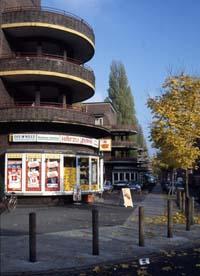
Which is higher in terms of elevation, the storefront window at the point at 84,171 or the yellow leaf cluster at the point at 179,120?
the yellow leaf cluster at the point at 179,120

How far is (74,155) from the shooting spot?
3017 cm

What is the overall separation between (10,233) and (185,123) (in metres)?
8.95

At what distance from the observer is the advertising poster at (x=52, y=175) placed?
2886 cm

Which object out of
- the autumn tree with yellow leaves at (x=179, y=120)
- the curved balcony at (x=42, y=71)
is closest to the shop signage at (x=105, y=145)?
the curved balcony at (x=42, y=71)

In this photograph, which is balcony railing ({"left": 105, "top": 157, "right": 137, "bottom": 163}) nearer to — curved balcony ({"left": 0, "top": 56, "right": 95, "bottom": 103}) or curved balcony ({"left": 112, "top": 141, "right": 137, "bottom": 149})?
curved balcony ({"left": 112, "top": 141, "right": 137, "bottom": 149})

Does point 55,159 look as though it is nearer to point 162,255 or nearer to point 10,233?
point 10,233

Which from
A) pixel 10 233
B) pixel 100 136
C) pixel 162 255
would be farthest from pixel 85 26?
pixel 162 255

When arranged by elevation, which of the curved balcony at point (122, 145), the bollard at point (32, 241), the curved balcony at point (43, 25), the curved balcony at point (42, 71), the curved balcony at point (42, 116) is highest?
the curved balcony at point (43, 25)

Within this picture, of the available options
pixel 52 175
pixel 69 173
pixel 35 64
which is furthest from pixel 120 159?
pixel 52 175

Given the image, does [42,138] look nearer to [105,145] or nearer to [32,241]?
[105,145]

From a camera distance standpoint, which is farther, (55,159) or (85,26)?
(85,26)

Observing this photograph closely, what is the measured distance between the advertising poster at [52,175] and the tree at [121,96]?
211ft

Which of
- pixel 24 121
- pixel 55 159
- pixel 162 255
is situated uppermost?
pixel 24 121

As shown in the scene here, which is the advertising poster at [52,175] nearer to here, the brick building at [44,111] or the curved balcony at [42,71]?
the brick building at [44,111]
